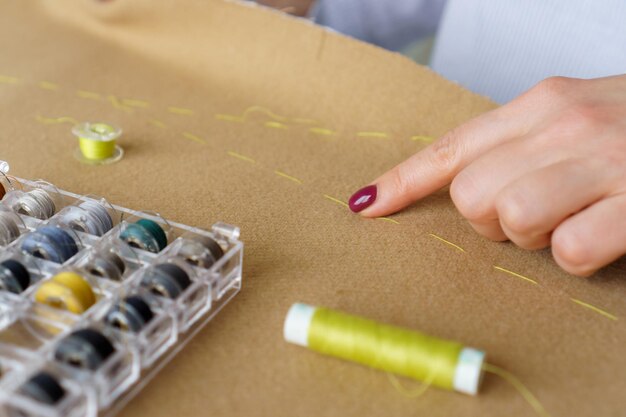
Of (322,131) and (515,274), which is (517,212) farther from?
(322,131)

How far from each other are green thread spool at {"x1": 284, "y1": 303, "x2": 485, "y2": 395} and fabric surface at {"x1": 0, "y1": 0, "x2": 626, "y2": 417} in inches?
0.8

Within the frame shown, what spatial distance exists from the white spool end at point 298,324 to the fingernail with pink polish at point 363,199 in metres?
0.35

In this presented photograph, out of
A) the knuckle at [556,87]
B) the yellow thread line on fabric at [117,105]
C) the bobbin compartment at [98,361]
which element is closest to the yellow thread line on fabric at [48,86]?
the yellow thread line on fabric at [117,105]

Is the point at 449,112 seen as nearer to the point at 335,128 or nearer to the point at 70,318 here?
the point at 335,128

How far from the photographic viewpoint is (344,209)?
1254 mm

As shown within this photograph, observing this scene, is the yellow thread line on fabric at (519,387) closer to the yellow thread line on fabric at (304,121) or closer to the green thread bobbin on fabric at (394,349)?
the green thread bobbin on fabric at (394,349)

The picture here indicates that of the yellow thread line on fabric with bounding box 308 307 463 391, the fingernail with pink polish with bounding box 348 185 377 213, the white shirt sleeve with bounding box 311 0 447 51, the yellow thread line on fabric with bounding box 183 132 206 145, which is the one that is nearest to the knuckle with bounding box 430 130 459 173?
the fingernail with pink polish with bounding box 348 185 377 213

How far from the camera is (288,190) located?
1310 mm

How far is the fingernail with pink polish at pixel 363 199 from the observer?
1.23m

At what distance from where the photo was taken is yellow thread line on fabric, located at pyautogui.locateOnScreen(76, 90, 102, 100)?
5.30 ft

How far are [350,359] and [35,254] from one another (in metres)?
0.45

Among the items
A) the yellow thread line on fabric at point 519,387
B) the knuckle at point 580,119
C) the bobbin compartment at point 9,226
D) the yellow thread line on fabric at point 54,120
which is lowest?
the yellow thread line on fabric at point 54,120

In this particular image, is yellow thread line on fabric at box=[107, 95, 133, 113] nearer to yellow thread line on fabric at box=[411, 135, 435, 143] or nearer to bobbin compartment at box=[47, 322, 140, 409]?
yellow thread line on fabric at box=[411, 135, 435, 143]

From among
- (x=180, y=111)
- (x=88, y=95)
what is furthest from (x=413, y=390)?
(x=88, y=95)
